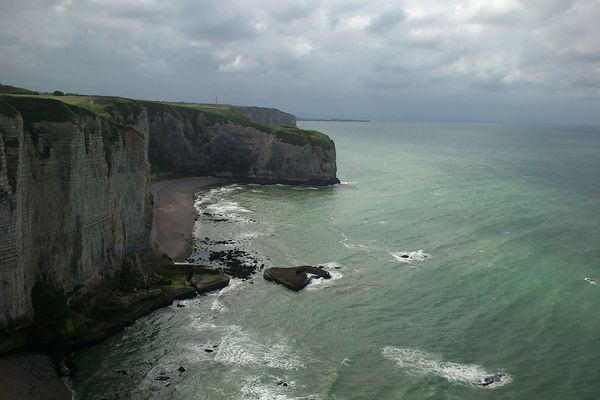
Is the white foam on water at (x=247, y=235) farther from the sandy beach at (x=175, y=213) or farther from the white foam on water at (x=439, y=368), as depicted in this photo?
the white foam on water at (x=439, y=368)

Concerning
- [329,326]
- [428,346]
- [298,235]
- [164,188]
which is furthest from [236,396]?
[164,188]

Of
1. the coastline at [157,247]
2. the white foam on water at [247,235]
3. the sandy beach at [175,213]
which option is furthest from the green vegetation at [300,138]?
the white foam on water at [247,235]

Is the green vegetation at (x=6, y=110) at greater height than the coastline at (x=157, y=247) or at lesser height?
greater

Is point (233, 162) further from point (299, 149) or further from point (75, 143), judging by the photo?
point (75, 143)

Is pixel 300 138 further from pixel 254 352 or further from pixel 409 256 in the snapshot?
pixel 254 352

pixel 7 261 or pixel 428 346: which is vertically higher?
pixel 7 261

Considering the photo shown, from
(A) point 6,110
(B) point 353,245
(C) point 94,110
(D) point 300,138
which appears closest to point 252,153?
(D) point 300,138
